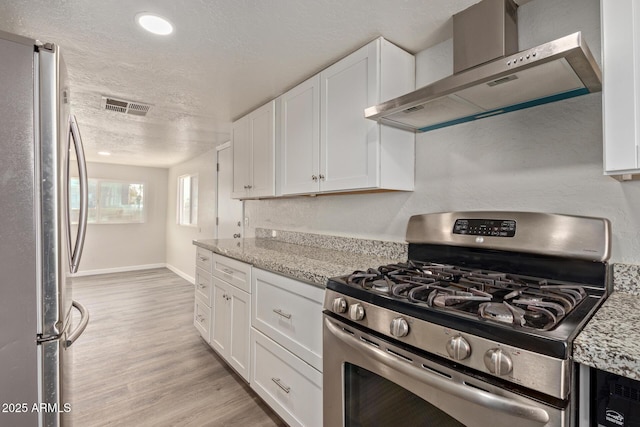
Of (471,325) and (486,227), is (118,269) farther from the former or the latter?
(471,325)

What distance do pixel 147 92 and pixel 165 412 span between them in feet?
7.62

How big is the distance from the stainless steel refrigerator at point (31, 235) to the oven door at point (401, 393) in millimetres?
933

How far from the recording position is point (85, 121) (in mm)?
3209

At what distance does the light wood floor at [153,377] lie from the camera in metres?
1.83

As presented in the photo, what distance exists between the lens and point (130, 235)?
6.18m

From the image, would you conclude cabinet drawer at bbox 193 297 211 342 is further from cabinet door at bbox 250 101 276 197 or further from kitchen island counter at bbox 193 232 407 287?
cabinet door at bbox 250 101 276 197

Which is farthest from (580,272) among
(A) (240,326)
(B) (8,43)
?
(B) (8,43)

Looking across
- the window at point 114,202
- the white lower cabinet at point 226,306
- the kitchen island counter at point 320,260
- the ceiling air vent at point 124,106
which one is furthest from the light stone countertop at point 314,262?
the window at point 114,202

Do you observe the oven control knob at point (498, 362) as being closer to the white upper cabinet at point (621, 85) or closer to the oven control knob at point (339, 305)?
the oven control knob at point (339, 305)

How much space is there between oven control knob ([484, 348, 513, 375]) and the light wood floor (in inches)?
59.1

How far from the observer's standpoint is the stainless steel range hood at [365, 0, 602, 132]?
95 centimetres

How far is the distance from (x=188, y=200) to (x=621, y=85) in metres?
5.86

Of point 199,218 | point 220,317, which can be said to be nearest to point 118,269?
point 199,218

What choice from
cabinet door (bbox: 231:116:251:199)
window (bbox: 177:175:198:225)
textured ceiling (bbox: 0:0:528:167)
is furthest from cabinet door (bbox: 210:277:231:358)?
window (bbox: 177:175:198:225)
